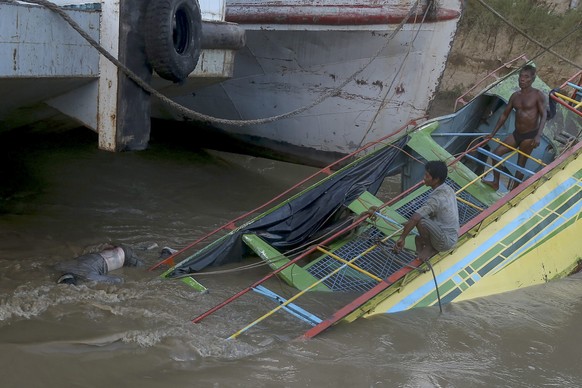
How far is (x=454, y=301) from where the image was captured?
570 cm

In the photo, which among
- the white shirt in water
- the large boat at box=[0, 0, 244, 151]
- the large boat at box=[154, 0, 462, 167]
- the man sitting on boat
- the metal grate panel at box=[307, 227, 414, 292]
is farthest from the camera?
the large boat at box=[154, 0, 462, 167]

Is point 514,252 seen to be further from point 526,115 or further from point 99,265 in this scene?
point 99,265

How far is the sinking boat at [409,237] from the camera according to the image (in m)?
5.57

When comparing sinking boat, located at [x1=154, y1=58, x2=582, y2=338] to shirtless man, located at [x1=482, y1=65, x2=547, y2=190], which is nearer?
sinking boat, located at [x1=154, y1=58, x2=582, y2=338]

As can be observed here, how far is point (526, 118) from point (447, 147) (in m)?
1.04

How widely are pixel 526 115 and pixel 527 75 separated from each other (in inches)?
15.8

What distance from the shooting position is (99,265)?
5801 mm

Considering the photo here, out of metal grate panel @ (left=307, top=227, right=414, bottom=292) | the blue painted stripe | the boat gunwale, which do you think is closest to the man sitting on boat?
the blue painted stripe

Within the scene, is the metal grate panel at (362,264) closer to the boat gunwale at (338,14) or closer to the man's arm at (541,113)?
the man's arm at (541,113)

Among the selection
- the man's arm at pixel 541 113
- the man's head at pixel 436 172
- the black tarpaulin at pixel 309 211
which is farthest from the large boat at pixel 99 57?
the man's arm at pixel 541 113

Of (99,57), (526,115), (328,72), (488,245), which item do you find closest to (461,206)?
(488,245)

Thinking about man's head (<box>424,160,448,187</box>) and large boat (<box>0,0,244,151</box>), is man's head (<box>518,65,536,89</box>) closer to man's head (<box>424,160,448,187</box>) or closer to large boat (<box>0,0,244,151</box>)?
man's head (<box>424,160,448,187</box>)

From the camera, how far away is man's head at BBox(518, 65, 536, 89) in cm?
693

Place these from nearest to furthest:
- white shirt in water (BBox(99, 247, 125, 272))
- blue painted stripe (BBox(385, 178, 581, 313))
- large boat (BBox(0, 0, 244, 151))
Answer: large boat (BBox(0, 0, 244, 151)) < blue painted stripe (BBox(385, 178, 581, 313)) < white shirt in water (BBox(99, 247, 125, 272))
